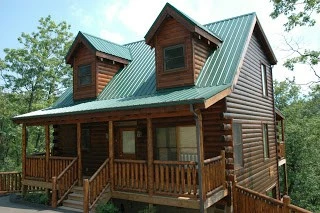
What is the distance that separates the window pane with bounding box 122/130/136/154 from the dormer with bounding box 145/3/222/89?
2.89m

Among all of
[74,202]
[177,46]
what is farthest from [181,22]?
[74,202]

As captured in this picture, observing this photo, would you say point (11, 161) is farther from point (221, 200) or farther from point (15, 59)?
point (221, 200)

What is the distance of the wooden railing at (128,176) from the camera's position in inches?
423

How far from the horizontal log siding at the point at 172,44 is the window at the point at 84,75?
4919mm

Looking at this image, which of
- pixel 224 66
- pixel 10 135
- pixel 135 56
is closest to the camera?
pixel 224 66

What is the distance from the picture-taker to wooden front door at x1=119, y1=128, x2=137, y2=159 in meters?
14.0

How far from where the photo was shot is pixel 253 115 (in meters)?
14.2

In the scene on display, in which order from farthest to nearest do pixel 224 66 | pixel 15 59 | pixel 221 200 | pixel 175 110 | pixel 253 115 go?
pixel 15 59 → pixel 253 115 → pixel 224 66 → pixel 221 200 → pixel 175 110

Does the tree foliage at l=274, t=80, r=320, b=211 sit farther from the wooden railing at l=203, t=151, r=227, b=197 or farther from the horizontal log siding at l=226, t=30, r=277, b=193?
the wooden railing at l=203, t=151, r=227, b=197

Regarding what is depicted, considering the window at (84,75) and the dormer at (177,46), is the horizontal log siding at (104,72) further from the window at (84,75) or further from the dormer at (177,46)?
the dormer at (177,46)

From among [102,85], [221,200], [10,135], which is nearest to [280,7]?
[102,85]

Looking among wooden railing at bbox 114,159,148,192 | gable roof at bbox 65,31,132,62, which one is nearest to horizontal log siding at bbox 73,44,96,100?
gable roof at bbox 65,31,132,62

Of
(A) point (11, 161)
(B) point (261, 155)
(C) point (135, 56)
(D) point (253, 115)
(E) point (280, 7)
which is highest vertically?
(E) point (280, 7)

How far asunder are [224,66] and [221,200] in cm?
528
